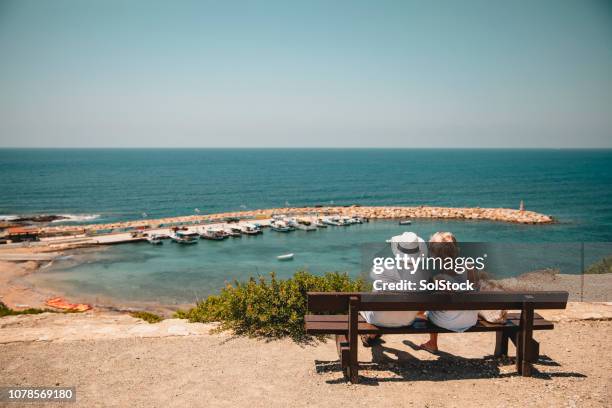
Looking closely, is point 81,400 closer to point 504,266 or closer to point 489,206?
point 504,266

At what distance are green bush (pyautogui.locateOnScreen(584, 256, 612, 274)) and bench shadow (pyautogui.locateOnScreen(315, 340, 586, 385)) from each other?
629cm

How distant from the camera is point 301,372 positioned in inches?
209

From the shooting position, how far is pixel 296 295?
6.88m

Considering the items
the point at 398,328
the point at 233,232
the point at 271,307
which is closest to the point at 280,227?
the point at 233,232

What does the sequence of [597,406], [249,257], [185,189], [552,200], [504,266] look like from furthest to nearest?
[185,189], [552,200], [249,257], [504,266], [597,406]

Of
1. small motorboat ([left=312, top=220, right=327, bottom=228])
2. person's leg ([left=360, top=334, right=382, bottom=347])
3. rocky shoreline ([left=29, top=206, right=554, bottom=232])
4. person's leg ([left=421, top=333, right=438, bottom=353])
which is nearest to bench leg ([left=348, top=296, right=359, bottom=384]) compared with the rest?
person's leg ([left=360, top=334, right=382, bottom=347])

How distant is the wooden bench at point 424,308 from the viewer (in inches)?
188

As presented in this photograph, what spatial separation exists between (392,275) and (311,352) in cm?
187

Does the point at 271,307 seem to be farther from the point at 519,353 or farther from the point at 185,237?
the point at 185,237

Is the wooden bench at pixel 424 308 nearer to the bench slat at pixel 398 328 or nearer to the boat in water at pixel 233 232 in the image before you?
the bench slat at pixel 398 328

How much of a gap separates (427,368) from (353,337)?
123 centimetres

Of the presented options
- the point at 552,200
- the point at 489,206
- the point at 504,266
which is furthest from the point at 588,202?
the point at 504,266

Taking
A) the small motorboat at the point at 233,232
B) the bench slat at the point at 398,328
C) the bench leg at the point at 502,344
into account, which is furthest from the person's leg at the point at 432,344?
the small motorboat at the point at 233,232

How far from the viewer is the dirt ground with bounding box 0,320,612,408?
4.67 m
